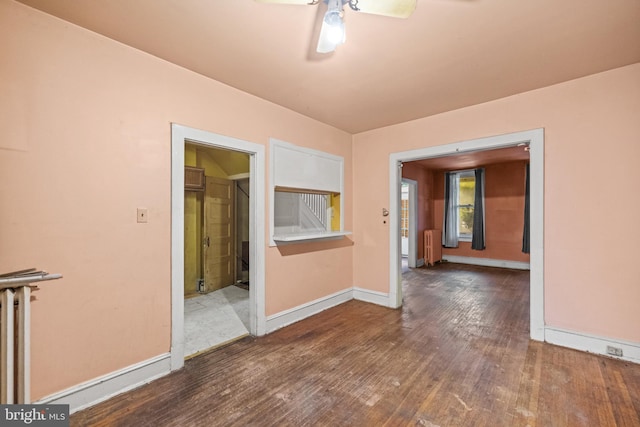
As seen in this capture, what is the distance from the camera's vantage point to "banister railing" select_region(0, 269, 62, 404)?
1337 millimetres

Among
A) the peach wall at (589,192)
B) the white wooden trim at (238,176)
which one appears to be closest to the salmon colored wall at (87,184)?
the white wooden trim at (238,176)

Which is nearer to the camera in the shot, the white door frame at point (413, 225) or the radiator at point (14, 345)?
the radiator at point (14, 345)

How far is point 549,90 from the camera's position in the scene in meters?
2.69

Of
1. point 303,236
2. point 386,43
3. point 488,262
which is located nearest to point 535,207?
point 386,43

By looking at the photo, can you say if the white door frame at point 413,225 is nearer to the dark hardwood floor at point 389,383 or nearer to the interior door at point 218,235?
the dark hardwood floor at point 389,383

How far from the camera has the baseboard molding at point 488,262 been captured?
6.29m

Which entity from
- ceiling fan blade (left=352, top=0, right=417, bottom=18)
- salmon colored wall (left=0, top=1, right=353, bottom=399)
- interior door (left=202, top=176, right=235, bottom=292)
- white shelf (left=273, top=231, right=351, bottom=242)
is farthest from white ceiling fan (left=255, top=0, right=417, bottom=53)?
interior door (left=202, top=176, right=235, bottom=292)

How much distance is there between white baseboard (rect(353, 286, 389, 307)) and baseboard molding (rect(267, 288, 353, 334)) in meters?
0.09

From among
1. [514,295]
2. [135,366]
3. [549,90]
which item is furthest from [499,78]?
[135,366]

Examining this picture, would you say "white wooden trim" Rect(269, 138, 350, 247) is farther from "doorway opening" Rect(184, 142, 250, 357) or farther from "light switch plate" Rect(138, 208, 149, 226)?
"light switch plate" Rect(138, 208, 149, 226)

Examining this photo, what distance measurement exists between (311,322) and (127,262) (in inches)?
80.5

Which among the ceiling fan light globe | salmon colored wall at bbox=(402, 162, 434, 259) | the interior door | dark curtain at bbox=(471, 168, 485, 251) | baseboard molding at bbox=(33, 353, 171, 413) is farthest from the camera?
dark curtain at bbox=(471, 168, 485, 251)

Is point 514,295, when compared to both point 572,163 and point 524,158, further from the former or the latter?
point 524,158

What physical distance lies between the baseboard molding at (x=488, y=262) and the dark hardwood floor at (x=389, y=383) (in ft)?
12.6
